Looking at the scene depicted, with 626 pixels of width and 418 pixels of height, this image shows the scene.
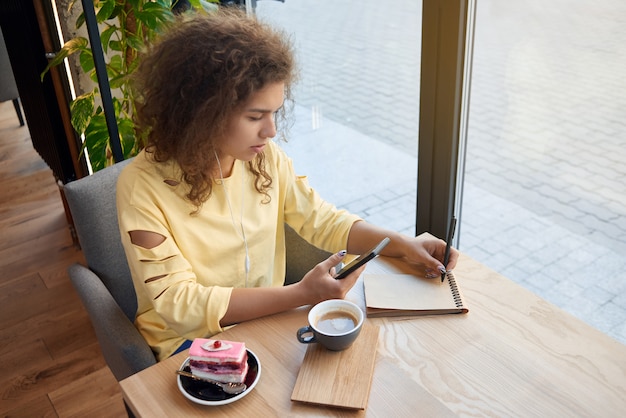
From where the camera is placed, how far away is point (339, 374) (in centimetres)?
104

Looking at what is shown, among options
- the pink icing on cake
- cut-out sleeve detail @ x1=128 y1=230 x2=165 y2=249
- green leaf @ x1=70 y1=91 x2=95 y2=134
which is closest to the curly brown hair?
cut-out sleeve detail @ x1=128 y1=230 x2=165 y2=249

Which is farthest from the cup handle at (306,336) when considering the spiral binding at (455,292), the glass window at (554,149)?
the glass window at (554,149)

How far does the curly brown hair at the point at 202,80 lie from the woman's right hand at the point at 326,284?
0.30 meters

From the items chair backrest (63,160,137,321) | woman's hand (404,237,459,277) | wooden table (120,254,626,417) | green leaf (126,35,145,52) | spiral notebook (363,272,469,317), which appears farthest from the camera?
green leaf (126,35,145,52)

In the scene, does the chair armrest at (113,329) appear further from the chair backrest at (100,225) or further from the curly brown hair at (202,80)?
the curly brown hair at (202,80)

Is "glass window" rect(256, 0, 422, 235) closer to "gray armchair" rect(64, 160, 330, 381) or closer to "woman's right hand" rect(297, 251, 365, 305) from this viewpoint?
"gray armchair" rect(64, 160, 330, 381)

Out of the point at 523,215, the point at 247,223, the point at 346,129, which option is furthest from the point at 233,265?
the point at 346,129

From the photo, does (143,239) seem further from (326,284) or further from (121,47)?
(121,47)

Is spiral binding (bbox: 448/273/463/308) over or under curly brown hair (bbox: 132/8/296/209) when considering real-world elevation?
under

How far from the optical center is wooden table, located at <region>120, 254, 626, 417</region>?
0.98 m

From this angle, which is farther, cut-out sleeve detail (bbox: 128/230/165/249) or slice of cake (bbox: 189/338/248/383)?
cut-out sleeve detail (bbox: 128/230/165/249)

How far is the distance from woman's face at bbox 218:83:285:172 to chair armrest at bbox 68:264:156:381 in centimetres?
43

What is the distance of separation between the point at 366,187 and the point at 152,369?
1555 millimetres

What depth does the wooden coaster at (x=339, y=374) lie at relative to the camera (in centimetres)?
98
